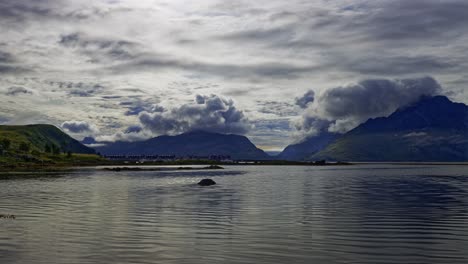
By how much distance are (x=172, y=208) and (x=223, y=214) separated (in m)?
9.48

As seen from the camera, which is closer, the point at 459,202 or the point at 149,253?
the point at 149,253

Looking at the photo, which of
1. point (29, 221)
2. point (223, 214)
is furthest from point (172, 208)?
point (29, 221)

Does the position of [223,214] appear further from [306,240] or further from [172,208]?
[306,240]

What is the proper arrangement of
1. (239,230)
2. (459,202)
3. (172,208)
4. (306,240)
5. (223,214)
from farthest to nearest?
(459,202), (172,208), (223,214), (239,230), (306,240)

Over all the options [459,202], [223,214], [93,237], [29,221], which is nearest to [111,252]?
[93,237]

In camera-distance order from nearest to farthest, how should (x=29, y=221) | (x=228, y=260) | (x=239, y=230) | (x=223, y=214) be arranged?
(x=228, y=260)
(x=239, y=230)
(x=29, y=221)
(x=223, y=214)

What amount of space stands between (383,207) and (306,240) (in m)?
28.6

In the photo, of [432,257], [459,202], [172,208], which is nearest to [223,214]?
[172,208]

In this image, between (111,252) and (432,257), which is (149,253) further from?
(432,257)

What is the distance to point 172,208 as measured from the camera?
2288 inches

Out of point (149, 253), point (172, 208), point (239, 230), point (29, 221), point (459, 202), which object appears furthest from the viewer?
point (459, 202)

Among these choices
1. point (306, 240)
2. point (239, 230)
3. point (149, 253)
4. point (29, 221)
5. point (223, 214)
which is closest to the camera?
point (149, 253)

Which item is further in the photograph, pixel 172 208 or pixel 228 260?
pixel 172 208

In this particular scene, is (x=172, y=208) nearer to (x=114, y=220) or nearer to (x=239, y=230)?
(x=114, y=220)
